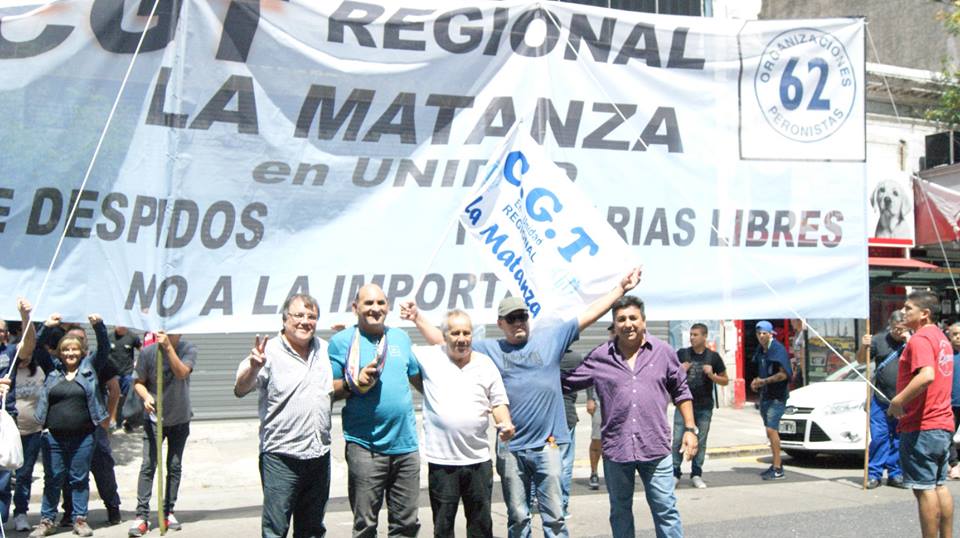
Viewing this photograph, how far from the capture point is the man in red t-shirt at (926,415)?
251 inches

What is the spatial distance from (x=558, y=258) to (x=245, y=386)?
227 cm

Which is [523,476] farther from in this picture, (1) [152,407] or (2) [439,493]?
(1) [152,407]

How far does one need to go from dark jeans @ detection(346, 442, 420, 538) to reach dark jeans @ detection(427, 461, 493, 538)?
14cm

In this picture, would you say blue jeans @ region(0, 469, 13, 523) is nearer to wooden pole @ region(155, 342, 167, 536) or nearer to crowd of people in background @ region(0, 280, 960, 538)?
wooden pole @ region(155, 342, 167, 536)

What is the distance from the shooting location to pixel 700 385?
34.7 feet

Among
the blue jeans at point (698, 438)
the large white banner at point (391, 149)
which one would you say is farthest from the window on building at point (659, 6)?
the large white banner at point (391, 149)

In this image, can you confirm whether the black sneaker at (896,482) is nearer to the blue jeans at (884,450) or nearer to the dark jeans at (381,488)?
the blue jeans at (884,450)

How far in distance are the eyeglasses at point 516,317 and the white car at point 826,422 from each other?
6.65 metres

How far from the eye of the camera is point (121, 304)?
694cm

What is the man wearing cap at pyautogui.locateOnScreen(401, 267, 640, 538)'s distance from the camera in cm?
615

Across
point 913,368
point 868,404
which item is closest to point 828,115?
point 913,368

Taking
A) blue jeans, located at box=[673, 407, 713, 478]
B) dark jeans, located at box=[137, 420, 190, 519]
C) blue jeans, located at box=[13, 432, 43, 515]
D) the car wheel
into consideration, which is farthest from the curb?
blue jeans, located at box=[13, 432, 43, 515]

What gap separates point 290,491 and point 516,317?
1703 mm

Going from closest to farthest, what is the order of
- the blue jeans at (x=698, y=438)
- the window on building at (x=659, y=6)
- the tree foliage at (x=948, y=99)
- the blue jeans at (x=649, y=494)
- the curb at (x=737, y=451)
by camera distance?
the blue jeans at (x=649, y=494) < the blue jeans at (x=698, y=438) < the curb at (x=737, y=451) < the window on building at (x=659, y=6) < the tree foliage at (x=948, y=99)
